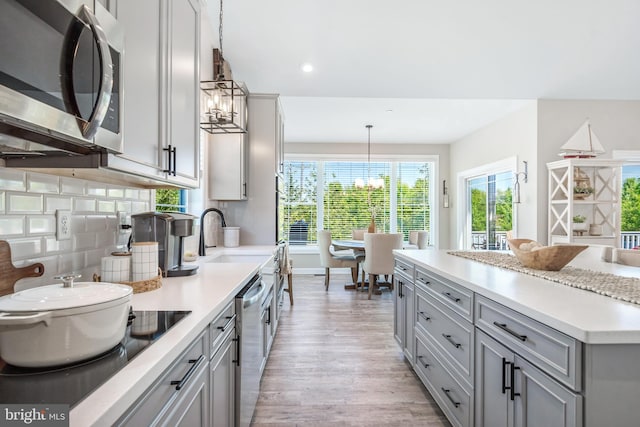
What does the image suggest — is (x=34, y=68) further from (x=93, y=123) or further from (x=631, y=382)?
(x=631, y=382)

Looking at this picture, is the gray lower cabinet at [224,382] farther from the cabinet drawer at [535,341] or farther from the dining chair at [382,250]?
the dining chair at [382,250]

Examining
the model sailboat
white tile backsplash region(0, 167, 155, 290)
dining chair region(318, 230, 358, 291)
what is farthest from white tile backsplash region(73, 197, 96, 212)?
the model sailboat

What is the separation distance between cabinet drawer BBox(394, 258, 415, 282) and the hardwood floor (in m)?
0.75

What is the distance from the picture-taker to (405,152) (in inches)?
275

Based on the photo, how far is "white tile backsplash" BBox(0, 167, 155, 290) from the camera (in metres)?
1.08

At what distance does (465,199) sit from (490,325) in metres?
5.63

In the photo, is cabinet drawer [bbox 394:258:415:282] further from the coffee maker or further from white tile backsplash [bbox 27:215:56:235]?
white tile backsplash [bbox 27:215:56:235]

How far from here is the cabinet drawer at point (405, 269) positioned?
2486 millimetres

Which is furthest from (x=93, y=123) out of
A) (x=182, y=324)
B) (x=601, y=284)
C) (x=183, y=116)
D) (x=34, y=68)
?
(x=601, y=284)

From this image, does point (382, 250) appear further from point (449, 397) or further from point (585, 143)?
point (449, 397)

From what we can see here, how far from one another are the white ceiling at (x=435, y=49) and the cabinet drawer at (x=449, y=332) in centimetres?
215

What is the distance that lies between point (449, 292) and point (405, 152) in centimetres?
556

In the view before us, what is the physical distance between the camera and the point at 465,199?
21.4ft

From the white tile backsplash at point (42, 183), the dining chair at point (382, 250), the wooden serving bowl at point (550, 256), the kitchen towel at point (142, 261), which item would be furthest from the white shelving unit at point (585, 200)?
the white tile backsplash at point (42, 183)
